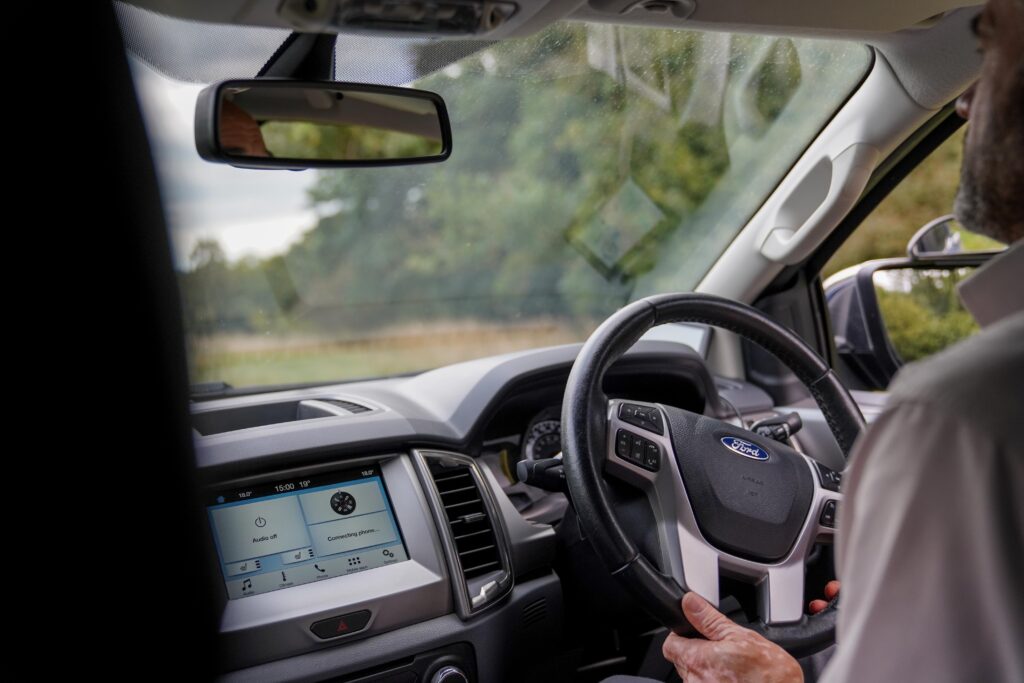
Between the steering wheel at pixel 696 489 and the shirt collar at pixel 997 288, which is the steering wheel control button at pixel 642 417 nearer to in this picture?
the steering wheel at pixel 696 489

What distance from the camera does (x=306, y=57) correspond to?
6.04 feet

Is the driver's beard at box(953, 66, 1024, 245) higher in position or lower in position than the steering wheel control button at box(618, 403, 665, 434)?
higher

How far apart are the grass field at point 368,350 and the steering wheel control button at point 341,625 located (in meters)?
0.93

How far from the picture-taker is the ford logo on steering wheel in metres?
2.36

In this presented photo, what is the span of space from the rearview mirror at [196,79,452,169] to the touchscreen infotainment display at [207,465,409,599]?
81 cm

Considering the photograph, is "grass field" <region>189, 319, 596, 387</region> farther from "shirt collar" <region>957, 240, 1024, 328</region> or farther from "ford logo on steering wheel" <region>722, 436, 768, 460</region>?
"shirt collar" <region>957, 240, 1024, 328</region>

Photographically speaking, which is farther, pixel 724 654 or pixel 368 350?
pixel 368 350

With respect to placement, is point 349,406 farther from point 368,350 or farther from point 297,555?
point 368,350

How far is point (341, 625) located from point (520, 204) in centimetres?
589

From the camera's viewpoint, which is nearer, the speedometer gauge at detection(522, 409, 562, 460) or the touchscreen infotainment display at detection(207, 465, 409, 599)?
the touchscreen infotainment display at detection(207, 465, 409, 599)

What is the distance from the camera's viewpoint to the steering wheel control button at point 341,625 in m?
2.28

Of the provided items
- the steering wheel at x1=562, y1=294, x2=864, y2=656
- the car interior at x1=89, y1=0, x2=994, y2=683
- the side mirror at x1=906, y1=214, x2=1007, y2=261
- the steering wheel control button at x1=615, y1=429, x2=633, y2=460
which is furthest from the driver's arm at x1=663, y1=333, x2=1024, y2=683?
the side mirror at x1=906, y1=214, x2=1007, y2=261

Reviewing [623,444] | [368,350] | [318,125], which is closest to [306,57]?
[318,125]

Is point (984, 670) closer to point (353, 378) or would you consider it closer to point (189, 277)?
point (189, 277)
